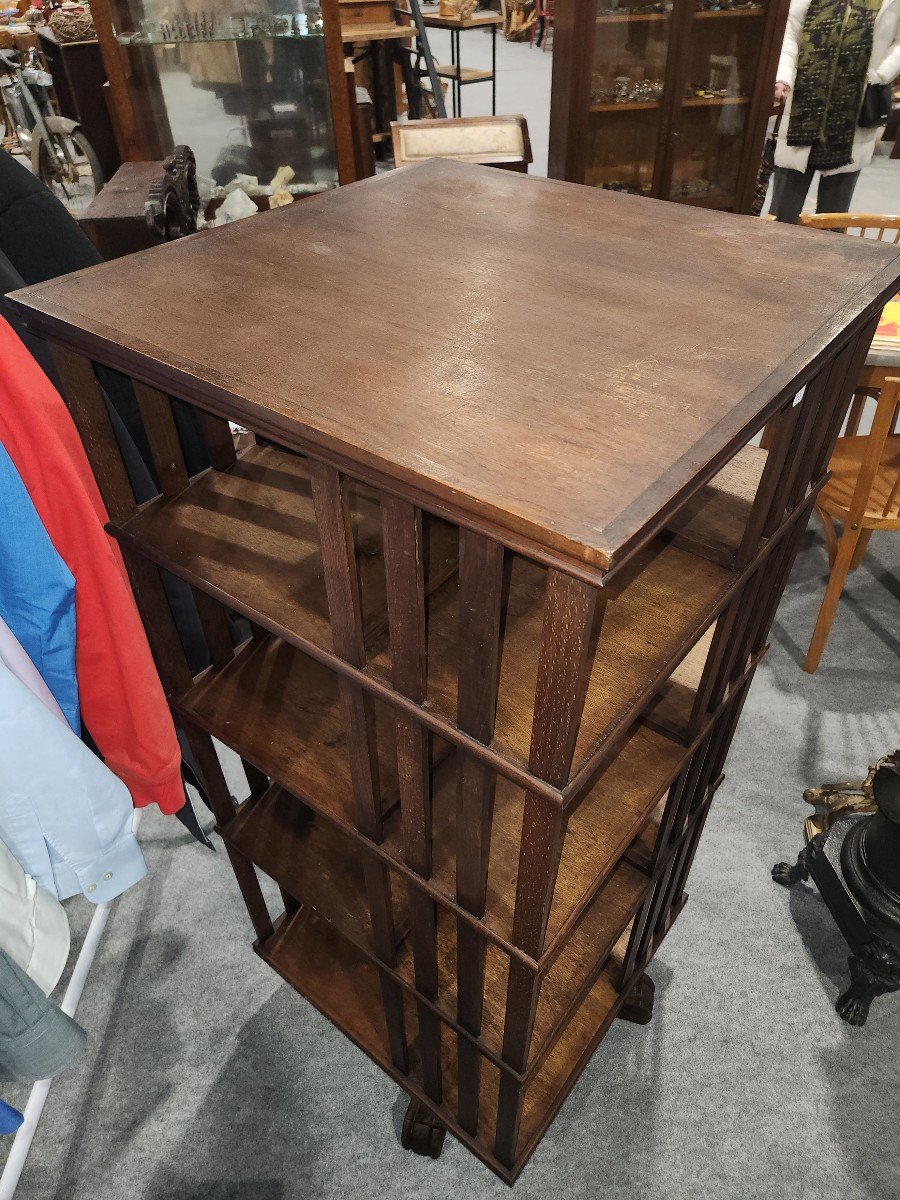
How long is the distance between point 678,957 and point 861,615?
142cm

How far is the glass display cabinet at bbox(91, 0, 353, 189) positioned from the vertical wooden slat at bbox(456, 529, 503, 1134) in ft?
6.70

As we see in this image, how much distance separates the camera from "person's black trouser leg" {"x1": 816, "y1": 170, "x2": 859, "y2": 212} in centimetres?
379

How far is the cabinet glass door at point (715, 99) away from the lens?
3809 millimetres

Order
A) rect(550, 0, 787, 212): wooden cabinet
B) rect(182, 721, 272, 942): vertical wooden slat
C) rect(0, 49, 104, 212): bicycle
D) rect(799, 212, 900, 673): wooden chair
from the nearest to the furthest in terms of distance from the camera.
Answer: rect(182, 721, 272, 942): vertical wooden slat
rect(799, 212, 900, 673): wooden chair
rect(550, 0, 787, 212): wooden cabinet
rect(0, 49, 104, 212): bicycle

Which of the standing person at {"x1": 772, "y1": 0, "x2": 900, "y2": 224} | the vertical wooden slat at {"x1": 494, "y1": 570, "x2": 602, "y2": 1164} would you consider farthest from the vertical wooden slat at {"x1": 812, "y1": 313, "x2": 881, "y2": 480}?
the standing person at {"x1": 772, "y1": 0, "x2": 900, "y2": 224}

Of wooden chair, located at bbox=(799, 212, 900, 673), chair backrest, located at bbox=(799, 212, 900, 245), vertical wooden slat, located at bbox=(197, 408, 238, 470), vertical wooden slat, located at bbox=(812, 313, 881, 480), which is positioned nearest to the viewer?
vertical wooden slat, located at bbox=(812, 313, 881, 480)

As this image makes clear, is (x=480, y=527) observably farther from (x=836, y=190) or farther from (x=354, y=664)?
(x=836, y=190)

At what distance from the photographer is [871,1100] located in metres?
1.72

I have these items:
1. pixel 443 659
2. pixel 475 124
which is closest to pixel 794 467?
pixel 443 659

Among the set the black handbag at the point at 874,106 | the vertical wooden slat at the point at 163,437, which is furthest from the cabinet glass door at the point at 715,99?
the vertical wooden slat at the point at 163,437

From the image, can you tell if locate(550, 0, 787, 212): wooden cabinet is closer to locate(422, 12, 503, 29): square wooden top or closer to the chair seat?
the chair seat

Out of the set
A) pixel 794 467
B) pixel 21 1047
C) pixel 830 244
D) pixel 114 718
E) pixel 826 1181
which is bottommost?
pixel 826 1181

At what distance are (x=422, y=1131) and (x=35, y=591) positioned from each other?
4.24 feet

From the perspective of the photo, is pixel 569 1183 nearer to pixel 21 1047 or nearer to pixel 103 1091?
pixel 103 1091
